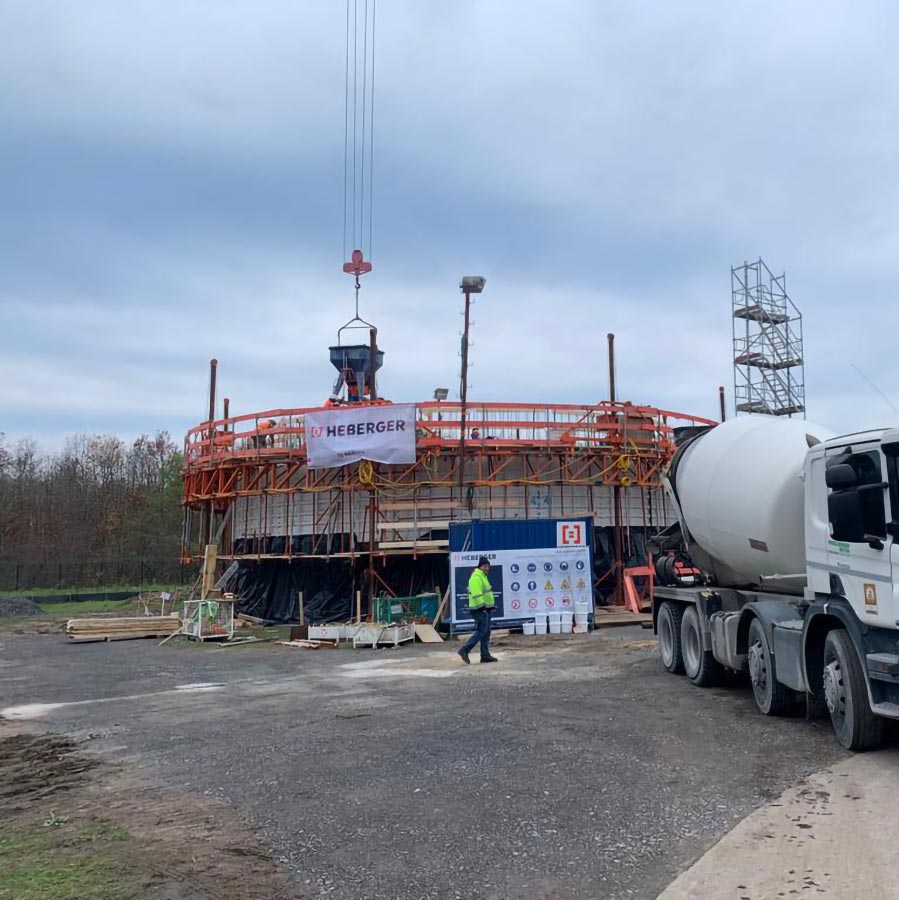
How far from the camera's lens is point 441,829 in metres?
6.02

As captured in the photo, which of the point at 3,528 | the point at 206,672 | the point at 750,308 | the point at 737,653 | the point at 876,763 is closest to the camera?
the point at 876,763

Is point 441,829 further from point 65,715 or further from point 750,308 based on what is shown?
point 750,308

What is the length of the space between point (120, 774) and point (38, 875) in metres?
2.90

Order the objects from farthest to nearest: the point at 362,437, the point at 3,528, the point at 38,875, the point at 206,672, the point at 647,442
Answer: the point at 3,528, the point at 647,442, the point at 362,437, the point at 206,672, the point at 38,875

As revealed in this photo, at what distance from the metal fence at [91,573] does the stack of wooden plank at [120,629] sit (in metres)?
25.1

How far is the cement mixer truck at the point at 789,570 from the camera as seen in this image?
23.9ft

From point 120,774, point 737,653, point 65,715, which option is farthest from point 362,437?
point 120,774

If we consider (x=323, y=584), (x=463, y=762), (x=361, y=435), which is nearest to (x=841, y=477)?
(x=463, y=762)

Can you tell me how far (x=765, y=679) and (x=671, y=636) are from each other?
3.54m

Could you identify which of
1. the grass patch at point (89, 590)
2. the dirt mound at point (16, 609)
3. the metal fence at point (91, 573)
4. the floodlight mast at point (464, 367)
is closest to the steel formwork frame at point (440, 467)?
the floodlight mast at point (464, 367)

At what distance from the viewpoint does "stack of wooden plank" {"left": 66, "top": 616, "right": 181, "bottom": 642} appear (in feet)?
74.5

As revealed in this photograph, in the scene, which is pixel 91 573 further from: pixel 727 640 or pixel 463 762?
pixel 463 762

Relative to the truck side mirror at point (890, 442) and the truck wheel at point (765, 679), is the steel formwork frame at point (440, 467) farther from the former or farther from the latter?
the truck side mirror at point (890, 442)

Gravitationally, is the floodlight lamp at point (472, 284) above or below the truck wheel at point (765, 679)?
above
